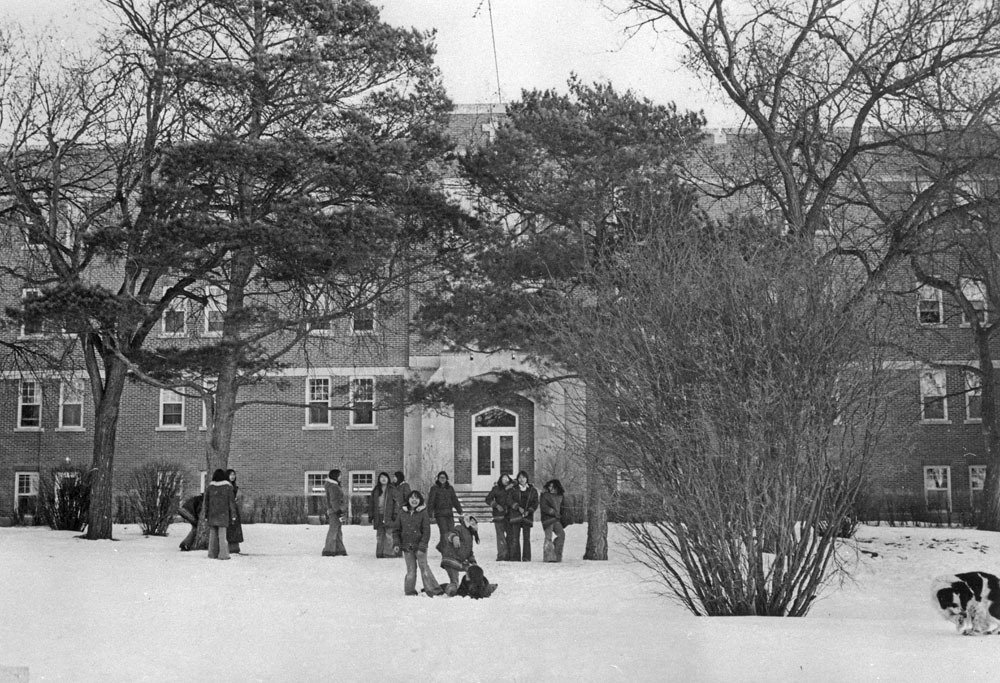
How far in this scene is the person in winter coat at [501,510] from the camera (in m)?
21.4

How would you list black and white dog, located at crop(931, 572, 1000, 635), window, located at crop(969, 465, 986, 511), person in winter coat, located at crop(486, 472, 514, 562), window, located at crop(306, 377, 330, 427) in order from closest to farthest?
black and white dog, located at crop(931, 572, 1000, 635)
person in winter coat, located at crop(486, 472, 514, 562)
window, located at crop(969, 465, 986, 511)
window, located at crop(306, 377, 330, 427)

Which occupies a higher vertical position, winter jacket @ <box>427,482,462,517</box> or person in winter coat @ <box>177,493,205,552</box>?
winter jacket @ <box>427,482,462,517</box>

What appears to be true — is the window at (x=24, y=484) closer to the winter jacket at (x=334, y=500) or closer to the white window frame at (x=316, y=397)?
the white window frame at (x=316, y=397)

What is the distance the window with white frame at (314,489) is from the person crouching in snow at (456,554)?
1967cm

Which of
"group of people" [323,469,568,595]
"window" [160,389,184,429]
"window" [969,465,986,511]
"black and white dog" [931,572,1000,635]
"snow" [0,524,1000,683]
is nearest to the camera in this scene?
"snow" [0,524,1000,683]

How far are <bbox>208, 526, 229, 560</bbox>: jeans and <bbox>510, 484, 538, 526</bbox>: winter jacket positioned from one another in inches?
200

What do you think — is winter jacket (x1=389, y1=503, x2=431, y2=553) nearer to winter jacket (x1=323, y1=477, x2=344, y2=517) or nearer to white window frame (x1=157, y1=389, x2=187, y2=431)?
winter jacket (x1=323, y1=477, x2=344, y2=517)

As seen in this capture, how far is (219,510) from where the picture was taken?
20078 mm

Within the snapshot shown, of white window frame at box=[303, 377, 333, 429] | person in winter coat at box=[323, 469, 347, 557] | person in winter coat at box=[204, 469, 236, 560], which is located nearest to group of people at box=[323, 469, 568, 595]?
person in winter coat at box=[323, 469, 347, 557]

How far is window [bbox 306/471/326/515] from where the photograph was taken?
123 ft

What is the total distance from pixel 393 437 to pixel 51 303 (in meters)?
21.1

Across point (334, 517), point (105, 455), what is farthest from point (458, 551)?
point (105, 455)

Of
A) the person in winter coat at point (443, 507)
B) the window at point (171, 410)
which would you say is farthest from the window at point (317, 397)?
the person in winter coat at point (443, 507)

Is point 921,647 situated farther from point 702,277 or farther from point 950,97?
point 950,97
